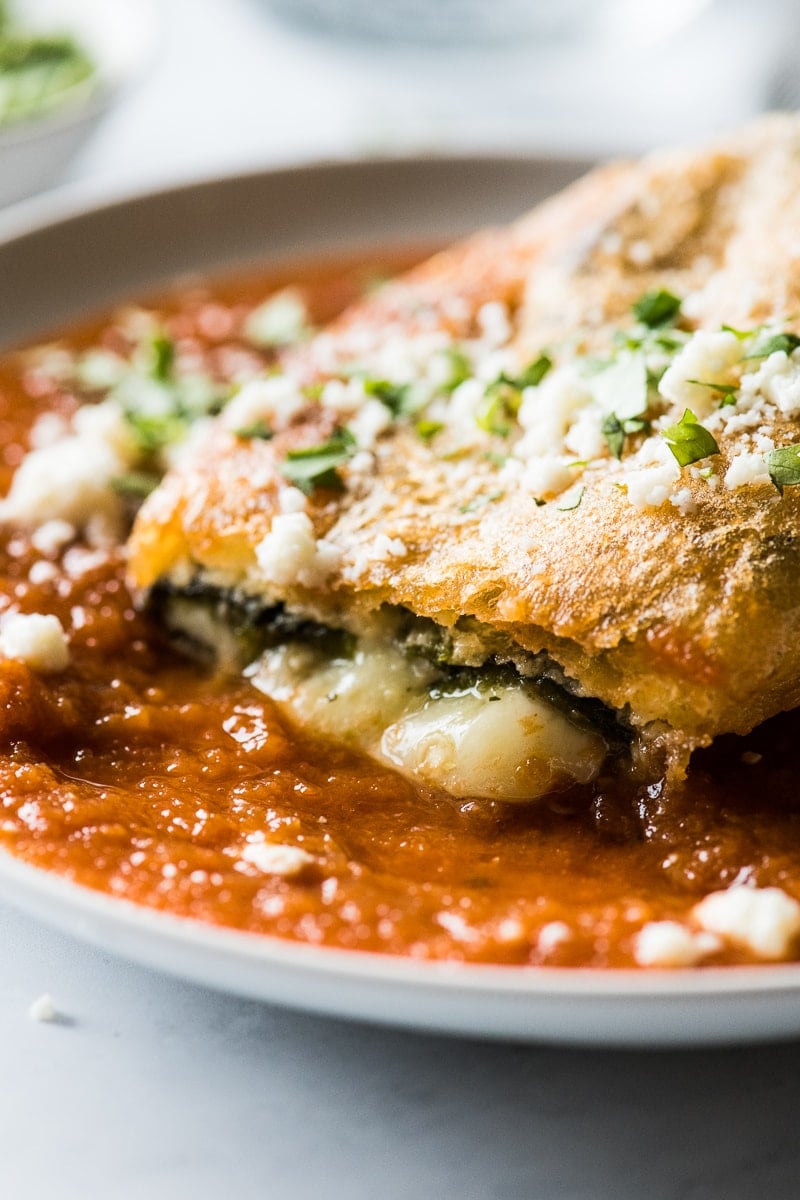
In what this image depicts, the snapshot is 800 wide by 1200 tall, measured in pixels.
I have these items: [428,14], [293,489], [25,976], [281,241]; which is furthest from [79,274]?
[428,14]

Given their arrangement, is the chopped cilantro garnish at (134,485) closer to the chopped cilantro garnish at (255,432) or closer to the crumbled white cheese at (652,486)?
the chopped cilantro garnish at (255,432)

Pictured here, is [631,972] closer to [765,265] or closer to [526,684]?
[526,684]

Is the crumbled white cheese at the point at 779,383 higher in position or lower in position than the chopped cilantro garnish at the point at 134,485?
higher

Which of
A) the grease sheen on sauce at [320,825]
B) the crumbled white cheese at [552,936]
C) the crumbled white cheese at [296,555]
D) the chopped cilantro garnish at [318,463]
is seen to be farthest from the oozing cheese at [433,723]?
the crumbled white cheese at [552,936]

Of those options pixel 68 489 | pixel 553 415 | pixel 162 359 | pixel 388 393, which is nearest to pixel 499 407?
pixel 553 415

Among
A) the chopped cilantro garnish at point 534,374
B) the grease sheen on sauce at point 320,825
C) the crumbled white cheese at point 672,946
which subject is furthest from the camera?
the chopped cilantro garnish at point 534,374

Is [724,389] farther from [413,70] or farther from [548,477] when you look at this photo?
[413,70]

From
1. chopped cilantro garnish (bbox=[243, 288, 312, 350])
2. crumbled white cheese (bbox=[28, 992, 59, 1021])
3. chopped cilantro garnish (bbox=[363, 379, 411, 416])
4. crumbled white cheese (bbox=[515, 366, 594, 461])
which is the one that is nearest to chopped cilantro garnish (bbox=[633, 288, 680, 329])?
crumbled white cheese (bbox=[515, 366, 594, 461])
